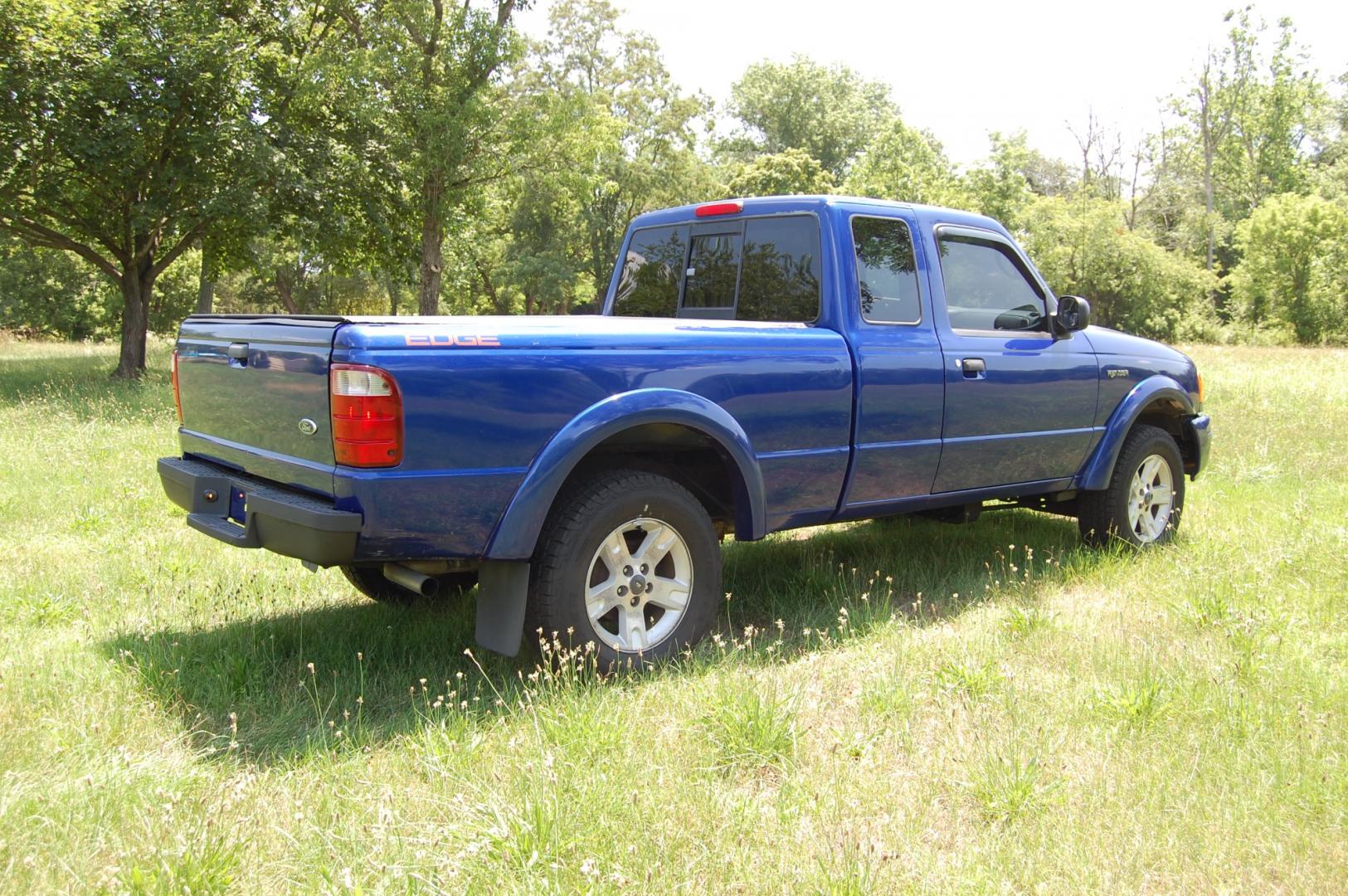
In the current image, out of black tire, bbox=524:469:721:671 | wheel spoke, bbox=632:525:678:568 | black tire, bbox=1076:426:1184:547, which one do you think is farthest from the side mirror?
wheel spoke, bbox=632:525:678:568

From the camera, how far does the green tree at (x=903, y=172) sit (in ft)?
126

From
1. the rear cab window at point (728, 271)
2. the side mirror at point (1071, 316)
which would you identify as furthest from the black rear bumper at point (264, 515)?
the side mirror at point (1071, 316)

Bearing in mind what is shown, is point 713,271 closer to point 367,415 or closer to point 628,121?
point 367,415

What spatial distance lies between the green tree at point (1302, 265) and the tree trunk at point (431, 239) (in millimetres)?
36774

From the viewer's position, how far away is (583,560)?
369 centimetres

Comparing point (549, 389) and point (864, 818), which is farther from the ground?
point (549, 389)

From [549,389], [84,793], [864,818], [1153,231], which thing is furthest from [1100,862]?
[1153,231]

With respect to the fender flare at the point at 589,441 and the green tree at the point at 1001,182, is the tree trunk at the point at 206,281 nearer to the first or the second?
the fender flare at the point at 589,441

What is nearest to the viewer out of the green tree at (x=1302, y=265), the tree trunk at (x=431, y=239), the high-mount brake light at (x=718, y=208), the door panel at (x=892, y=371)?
the door panel at (x=892, y=371)

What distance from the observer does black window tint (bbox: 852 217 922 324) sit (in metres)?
4.73

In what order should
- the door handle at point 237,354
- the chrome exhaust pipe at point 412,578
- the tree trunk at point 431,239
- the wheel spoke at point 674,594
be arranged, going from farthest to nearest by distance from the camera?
the tree trunk at point 431,239 < the wheel spoke at point 674,594 < the door handle at point 237,354 < the chrome exhaust pipe at point 412,578

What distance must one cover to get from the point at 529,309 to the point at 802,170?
1563cm

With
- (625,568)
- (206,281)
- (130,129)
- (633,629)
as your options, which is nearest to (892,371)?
(625,568)

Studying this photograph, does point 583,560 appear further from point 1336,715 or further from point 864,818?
point 1336,715
